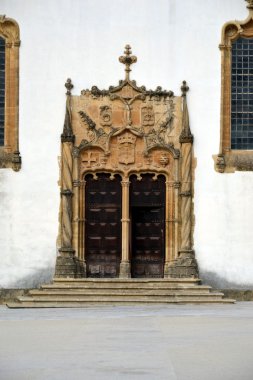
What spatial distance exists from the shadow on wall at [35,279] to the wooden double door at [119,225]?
3.64ft

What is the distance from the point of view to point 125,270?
85.5 ft

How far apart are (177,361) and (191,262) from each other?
1425 cm

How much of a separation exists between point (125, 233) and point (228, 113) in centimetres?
423

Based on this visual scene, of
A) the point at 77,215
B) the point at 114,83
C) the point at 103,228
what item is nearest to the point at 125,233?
the point at 103,228

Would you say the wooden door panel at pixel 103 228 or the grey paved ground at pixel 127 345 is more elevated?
the wooden door panel at pixel 103 228

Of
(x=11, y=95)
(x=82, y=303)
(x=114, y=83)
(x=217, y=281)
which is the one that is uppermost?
(x=114, y=83)

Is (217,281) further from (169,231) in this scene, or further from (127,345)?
(127,345)

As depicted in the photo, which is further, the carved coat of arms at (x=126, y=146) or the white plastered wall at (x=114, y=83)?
the carved coat of arms at (x=126, y=146)

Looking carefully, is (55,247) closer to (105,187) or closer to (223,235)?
(105,187)

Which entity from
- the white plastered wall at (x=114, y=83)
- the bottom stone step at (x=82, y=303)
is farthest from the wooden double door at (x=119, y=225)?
the bottom stone step at (x=82, y=303)

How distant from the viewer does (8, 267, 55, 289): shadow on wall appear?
84.9 feet

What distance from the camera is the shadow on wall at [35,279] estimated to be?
25.9m

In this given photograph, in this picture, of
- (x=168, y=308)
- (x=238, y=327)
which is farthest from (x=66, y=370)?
(x=168, y=308)

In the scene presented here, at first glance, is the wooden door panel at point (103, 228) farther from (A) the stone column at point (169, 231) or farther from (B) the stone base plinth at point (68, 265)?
(A) the stone column at point (169, 231)
